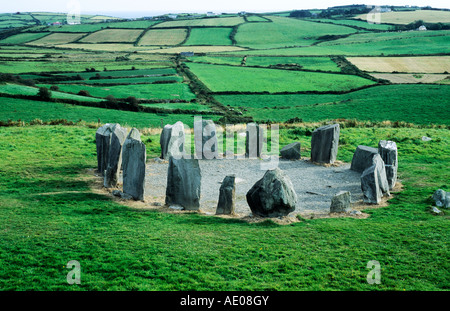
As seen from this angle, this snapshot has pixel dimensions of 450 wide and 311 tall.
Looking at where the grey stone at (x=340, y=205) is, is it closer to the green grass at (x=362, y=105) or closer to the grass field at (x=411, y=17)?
the green grass at (x=362, y=105)

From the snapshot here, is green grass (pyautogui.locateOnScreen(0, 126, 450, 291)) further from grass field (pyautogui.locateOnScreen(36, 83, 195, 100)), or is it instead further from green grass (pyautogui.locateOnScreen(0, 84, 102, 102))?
grass field (pyautogui.locateOnScreen(36, 83, 195, 100))

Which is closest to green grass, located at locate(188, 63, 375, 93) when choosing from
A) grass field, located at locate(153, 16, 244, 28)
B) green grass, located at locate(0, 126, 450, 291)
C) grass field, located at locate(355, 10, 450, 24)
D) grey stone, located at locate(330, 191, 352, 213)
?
green grass, located at locate(0, 126, 450, 291)

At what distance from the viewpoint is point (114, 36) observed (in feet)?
464

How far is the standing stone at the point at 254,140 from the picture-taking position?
2605 cm

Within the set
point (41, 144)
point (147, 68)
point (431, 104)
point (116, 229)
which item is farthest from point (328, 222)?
point (147, 68)

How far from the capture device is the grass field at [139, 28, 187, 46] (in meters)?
132

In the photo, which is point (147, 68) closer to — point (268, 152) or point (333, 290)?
point (268, 152)

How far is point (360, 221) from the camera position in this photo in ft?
49.0

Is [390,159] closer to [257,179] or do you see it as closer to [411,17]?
[257,179]

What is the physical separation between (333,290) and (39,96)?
49.7m

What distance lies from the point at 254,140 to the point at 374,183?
10.0 metres

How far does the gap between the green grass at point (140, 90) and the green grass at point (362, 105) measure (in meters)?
6.53

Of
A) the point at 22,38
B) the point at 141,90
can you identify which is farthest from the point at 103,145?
the point at 22,38

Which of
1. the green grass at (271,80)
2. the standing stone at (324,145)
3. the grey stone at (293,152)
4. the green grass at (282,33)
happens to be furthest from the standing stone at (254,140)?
the green grass at (282,33)
